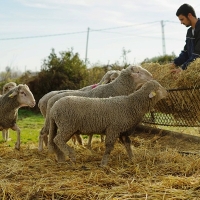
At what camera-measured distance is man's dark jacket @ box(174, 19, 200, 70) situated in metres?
6.81

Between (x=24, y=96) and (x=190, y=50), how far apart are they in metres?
3.21

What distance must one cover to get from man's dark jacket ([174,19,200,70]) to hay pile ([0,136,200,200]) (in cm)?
185

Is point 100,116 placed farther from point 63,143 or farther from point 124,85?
point 124,85

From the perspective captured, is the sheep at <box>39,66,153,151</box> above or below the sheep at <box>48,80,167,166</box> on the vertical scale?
above

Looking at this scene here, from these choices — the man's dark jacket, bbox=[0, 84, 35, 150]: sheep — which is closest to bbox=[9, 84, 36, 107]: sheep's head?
bbox=[0, 84, 35, 150]: sheep

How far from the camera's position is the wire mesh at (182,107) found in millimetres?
6586

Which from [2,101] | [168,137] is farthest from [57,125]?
[168,137]

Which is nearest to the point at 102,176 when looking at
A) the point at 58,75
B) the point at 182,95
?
the point at 182,95

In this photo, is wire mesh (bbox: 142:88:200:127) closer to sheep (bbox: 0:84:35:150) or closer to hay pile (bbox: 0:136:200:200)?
hay pile (bbox: 0:136:200:200)

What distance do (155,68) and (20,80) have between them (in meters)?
14.9

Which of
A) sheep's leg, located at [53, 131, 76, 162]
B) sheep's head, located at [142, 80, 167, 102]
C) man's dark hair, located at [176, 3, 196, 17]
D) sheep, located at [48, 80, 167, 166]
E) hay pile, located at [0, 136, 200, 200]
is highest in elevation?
man's dark hair, located at [176, 3, 196, 17]

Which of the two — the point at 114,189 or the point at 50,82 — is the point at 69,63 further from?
the point at 114,189

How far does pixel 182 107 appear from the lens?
22.4ft

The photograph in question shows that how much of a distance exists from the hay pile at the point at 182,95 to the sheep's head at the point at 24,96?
94.2 inches
